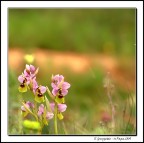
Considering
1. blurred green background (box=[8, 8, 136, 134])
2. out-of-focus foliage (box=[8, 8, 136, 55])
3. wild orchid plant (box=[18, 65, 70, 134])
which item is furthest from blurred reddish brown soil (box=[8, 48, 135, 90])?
wild orchid plant (box=[18, 65, 70, 134])

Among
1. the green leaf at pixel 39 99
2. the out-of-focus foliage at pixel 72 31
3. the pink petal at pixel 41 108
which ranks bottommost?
the pink petal at pixel 41 108

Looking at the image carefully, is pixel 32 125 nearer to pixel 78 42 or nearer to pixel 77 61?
pixel 77 61

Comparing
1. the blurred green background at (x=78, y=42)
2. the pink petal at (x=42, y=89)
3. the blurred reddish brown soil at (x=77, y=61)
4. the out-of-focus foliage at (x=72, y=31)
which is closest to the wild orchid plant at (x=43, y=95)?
the pink petal at (x=42, y=89)

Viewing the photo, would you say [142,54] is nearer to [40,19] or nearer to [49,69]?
[49,69]

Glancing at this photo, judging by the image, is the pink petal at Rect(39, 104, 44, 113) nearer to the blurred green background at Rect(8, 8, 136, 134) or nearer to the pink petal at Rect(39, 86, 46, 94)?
the pink petal at Rect(39, 86, 46, 94)

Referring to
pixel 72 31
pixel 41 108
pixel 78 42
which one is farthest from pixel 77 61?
pixel 41 108

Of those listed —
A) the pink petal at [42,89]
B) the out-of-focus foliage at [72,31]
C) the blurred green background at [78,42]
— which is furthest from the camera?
the out-of-focus foliage at [72,31]

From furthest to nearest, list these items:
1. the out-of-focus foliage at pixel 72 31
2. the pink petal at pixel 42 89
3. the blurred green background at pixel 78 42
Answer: the out-of-focus foliage at pixel 72 31
the blurred green background at pixel 78 42
the pink petal at pixel 42 89

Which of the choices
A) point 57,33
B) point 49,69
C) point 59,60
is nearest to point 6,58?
point 49,69

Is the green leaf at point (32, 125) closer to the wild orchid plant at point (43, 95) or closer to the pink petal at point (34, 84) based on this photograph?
the wild orchid plant at point (43, 95)
